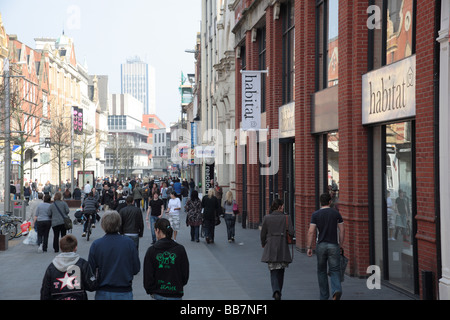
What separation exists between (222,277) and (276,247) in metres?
2.87

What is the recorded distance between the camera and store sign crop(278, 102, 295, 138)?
61.8 ft

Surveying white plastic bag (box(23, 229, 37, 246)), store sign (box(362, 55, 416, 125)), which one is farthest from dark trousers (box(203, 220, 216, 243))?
store sign (box(362, 55, 416, 125))

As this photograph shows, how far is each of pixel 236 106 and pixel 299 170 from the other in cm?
1249

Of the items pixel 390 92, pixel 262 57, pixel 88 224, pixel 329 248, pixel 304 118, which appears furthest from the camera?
pixel 262 57

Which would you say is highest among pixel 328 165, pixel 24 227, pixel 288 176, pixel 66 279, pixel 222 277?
pixel 328 165

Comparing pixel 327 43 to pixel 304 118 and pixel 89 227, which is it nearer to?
pixel 304 118

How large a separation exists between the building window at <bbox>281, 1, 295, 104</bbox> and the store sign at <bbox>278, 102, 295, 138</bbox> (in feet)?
1.16

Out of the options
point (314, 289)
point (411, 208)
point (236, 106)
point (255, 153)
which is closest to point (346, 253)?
point (314, 289)

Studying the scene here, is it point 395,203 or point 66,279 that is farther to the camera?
point 395,203


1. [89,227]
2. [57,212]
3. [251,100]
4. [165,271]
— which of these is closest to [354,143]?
[165,271]

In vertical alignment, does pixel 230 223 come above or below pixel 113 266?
below

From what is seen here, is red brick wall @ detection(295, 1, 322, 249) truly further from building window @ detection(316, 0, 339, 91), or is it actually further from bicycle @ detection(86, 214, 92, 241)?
bicycle @ detection(86, 214, 92, 241)

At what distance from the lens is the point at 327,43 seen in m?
15.8

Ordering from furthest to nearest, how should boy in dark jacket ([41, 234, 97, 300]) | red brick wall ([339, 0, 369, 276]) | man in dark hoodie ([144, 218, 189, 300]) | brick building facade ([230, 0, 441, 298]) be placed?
red brick wall ([339, 0, 369, 276]), brick building facade ([230, 0, 441, 298]), man in dark hoodie ([144, 218, 189, 300]), boy in dark jacket ([41, 234, 97, 300])
